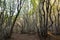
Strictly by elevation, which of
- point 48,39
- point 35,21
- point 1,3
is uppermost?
point 1,3

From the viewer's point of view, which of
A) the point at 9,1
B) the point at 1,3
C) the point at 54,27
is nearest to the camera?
the point at 1,3

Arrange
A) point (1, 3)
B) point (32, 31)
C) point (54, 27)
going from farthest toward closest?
point (54, 27), point (32, 31), point (1, 3)

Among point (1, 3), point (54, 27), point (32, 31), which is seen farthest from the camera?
point (54, 27)

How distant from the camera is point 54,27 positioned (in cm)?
1282

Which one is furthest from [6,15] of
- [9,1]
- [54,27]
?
[54,27]

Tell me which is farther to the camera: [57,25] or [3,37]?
[57,25]

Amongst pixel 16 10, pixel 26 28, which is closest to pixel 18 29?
pixel 26 28

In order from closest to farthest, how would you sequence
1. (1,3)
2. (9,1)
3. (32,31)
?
(1,3)
(9,1)
(32,31)

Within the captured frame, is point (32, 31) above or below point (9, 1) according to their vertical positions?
below

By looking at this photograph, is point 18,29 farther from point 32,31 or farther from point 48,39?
point 48,39

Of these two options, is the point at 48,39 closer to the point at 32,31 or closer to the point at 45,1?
the point at 45,1

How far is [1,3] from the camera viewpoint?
28.9 feet

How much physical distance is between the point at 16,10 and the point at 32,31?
7.41 ft

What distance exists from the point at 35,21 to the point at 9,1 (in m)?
2.91
